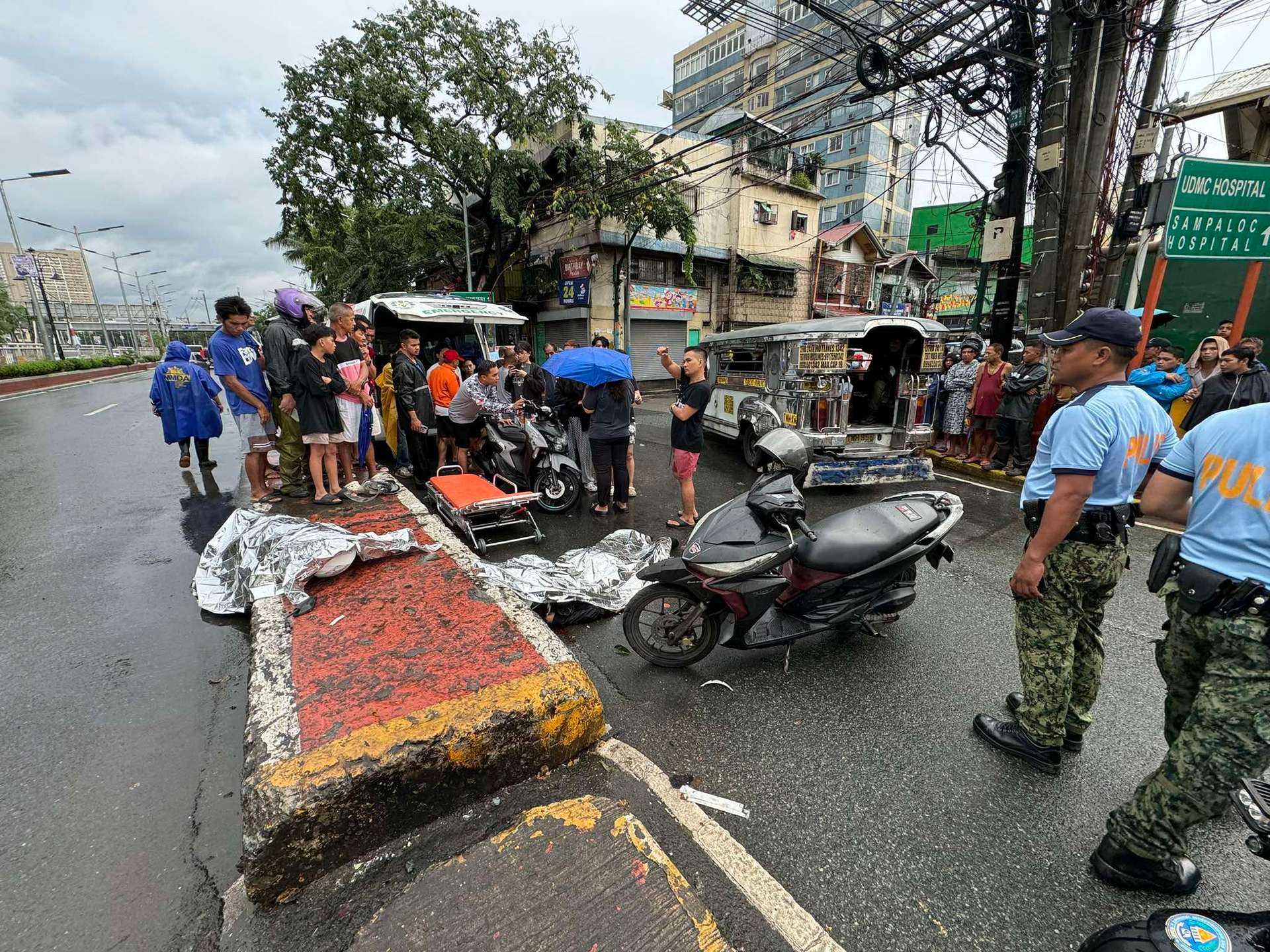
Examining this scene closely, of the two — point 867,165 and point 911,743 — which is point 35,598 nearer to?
point 911,743

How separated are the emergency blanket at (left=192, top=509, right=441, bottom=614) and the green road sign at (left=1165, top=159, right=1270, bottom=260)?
803cm

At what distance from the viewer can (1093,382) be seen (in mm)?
2102

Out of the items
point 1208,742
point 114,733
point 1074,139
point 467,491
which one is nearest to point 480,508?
point 467,491

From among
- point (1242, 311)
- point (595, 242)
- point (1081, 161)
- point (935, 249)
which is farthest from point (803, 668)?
point (935, 249)

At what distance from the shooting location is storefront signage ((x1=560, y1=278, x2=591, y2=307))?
17766mm

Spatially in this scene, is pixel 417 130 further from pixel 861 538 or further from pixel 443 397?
pixel 861 538

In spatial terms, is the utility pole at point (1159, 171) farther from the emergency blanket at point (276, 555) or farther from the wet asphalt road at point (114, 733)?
the wet asphalt road at point (114, 733)

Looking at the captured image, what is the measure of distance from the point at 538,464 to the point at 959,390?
6.19 meters

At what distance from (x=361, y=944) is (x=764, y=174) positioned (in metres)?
24.2

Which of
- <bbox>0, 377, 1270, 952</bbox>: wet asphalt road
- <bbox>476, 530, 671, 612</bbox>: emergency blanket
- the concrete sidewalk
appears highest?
the concrete sidewalk

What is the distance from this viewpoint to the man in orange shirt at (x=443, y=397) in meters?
6.22

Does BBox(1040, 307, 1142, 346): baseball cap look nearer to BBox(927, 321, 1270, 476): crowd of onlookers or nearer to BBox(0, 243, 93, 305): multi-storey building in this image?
BBox(927, 321, 1270, 476): crowd of onlookers

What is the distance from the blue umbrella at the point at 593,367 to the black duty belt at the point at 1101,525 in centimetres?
358

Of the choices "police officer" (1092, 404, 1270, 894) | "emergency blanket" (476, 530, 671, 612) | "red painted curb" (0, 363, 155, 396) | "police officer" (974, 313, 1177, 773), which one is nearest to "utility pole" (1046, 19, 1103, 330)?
"police officer" (974, 313, 1177, 773)
